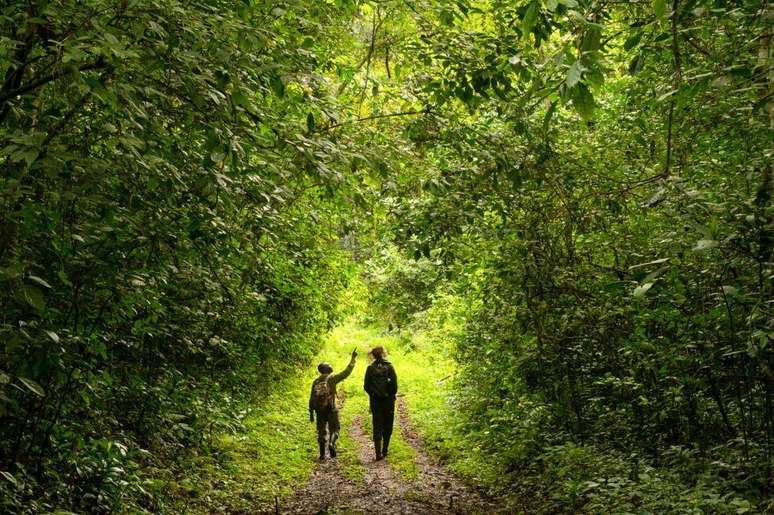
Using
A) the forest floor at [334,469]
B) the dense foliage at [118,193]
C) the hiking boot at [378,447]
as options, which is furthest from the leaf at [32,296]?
the hiking boot at [378,447]

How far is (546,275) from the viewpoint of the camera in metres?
9.61

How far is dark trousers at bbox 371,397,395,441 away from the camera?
12344 mm

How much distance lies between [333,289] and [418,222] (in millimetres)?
9892

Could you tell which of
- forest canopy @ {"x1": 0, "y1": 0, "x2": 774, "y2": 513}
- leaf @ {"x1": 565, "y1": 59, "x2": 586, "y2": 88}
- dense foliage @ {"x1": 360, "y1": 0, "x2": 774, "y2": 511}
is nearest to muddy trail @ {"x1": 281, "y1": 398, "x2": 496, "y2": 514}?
forest canopy @ {"x1": 0, "y1": 0, "x2": 774, "y2": 513}

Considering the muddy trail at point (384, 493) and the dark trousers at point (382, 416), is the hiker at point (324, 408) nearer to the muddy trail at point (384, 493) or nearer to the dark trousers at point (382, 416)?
the muddy trail at point (384, 493)

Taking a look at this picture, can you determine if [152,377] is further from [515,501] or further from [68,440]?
[515,501]

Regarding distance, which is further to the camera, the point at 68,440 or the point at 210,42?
the point at 68,440

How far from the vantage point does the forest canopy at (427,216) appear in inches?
168

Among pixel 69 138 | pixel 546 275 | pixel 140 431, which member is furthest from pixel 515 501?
pixel 69 138

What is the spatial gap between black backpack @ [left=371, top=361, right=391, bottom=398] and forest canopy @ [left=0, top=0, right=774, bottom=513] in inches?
79.4

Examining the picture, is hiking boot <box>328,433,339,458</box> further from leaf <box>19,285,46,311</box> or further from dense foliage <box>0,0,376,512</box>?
leaf <box>19,285,46,311</box>

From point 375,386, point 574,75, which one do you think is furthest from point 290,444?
point 574,75

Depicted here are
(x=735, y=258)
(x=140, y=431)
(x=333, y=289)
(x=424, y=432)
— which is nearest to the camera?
(x=735, y=258)

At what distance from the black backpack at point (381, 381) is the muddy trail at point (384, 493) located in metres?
1.30
